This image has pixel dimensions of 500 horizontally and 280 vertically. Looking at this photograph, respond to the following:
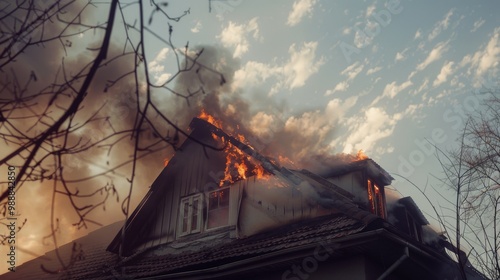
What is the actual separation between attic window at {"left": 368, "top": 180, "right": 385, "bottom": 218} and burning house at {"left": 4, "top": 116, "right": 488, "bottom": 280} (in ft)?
0.11

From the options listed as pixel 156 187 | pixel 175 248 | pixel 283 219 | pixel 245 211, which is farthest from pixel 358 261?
pixel 156 187

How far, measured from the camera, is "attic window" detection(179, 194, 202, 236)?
9.99 m

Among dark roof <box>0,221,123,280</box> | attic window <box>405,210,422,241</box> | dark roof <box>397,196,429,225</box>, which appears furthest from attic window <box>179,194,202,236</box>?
attic window <box>405,210,422,241</box>

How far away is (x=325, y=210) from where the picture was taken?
8164 mm

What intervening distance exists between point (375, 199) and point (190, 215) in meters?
4.50

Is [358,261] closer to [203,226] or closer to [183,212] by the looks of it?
[203,226]

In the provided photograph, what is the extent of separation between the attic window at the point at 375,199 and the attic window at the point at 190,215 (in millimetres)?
4059

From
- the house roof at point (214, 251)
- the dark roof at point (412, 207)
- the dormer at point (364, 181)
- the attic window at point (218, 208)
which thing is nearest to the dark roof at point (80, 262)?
the house roof at point (214, 251)

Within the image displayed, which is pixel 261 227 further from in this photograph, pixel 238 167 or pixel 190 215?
pixel 190 215

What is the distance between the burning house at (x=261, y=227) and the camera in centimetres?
678

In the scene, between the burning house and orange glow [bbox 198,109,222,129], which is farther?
orange glow [bbox 198,109,222,129]

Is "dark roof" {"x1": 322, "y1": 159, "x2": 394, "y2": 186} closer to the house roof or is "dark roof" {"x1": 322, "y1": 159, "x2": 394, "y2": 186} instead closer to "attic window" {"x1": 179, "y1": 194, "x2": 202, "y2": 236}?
the house roof

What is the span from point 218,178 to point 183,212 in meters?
1.31

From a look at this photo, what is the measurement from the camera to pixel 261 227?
28.9 ft
